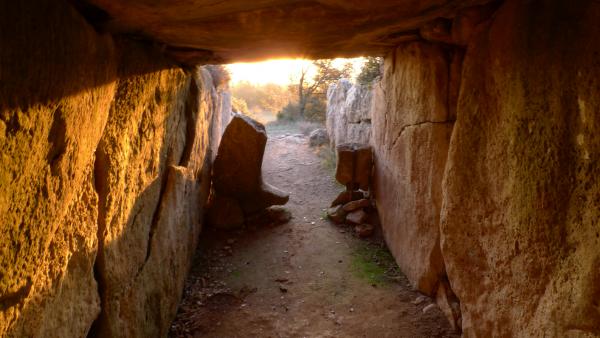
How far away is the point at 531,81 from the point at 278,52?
240 centimetres

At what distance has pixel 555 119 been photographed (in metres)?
2.15

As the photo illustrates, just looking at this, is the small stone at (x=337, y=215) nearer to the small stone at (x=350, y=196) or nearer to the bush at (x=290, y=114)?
the small stone at (x=350, y=196)

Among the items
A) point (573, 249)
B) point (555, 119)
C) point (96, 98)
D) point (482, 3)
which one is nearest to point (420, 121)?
point (482, 3)

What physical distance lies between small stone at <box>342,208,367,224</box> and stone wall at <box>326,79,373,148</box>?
195 cm

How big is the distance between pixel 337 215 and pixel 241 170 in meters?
1.83

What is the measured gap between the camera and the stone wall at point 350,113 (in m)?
8.58

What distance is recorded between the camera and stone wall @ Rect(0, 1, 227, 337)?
160 centimetres

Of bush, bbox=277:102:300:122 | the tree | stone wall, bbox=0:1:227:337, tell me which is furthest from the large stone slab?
the tree

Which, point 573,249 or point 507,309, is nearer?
point 573,249

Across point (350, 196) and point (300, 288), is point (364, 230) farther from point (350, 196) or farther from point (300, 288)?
point (300, 288)

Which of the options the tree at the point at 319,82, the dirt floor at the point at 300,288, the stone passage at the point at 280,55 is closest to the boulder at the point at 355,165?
the dirt floor at the point at 300,288

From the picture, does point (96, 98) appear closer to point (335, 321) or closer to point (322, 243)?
point (335, 321)

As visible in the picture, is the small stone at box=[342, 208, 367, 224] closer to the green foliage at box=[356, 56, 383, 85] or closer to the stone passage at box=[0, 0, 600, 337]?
the stone passage at box=[0, 0, 600, 337]

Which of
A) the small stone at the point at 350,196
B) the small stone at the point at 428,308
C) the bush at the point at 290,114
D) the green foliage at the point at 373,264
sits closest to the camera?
the small stone at the point at 428,308
